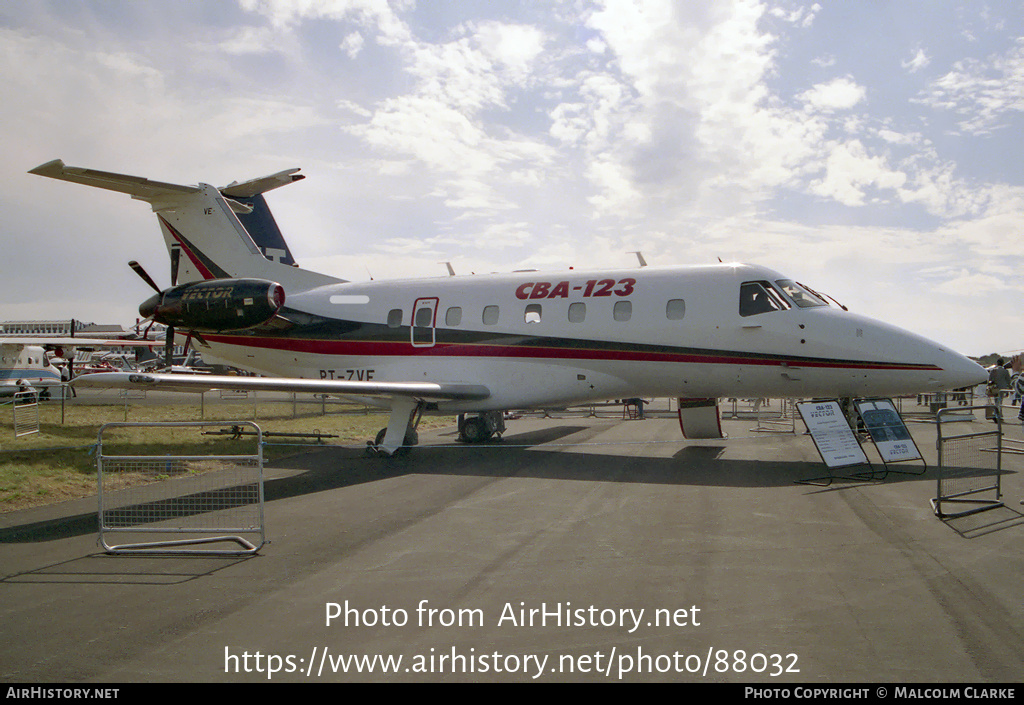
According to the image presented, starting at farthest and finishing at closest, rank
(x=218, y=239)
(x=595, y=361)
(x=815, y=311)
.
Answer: (x=218, y=239)
(x=595, y=361)
(x=815, y=311)

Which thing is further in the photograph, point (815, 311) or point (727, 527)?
point (815, 311)

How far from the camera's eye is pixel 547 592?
556 cm

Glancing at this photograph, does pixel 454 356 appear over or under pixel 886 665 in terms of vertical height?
over

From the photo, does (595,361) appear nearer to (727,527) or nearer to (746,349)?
(746,349)

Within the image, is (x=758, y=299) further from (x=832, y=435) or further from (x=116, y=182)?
(x=116, y=182)

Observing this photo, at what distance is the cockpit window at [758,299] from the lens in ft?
41.5

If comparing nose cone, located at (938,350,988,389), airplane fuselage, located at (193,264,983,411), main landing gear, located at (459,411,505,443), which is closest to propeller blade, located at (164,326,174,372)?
airplane fuselage, located at (193,264,983,411)

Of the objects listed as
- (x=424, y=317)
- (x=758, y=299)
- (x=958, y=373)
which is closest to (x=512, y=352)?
(x=424, y=317)

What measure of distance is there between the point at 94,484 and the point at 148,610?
6.77m

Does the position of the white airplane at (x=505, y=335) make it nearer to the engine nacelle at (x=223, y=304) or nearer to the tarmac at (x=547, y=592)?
the engine nacelle at (x=223, y=304)

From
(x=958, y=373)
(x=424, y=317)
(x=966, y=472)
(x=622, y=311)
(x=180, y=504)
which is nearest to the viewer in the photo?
(x=180, y=504)

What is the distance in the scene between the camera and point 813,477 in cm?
1080

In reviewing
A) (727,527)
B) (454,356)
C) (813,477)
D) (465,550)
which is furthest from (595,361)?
(465,550)

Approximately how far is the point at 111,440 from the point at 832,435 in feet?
49.7
